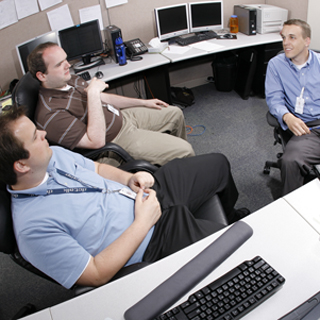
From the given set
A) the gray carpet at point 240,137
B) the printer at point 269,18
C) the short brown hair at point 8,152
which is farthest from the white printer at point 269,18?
the short brown hair at point 8,152

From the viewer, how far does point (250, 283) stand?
770mm

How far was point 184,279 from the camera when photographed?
566mm

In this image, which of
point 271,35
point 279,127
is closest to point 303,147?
point 279,127

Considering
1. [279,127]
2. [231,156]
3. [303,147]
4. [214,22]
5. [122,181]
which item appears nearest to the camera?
[122,181]

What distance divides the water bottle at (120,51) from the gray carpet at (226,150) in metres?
0.84

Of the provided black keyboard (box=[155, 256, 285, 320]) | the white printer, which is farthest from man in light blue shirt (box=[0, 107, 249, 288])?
the white printer

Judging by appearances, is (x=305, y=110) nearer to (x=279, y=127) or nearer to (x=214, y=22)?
(x=279, y=127)

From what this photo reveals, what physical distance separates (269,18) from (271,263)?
2648 millimetres

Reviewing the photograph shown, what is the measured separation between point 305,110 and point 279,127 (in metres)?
0.21

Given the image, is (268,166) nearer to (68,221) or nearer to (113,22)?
(68,221)

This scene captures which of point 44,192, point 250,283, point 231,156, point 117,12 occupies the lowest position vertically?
point 231,156

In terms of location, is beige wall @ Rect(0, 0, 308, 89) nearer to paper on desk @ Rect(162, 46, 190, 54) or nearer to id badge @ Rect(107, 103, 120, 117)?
paper on desk @ Rect(162, 46, 190, 54)

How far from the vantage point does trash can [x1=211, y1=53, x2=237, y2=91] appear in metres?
3.16

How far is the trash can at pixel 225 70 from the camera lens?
3164 mm
